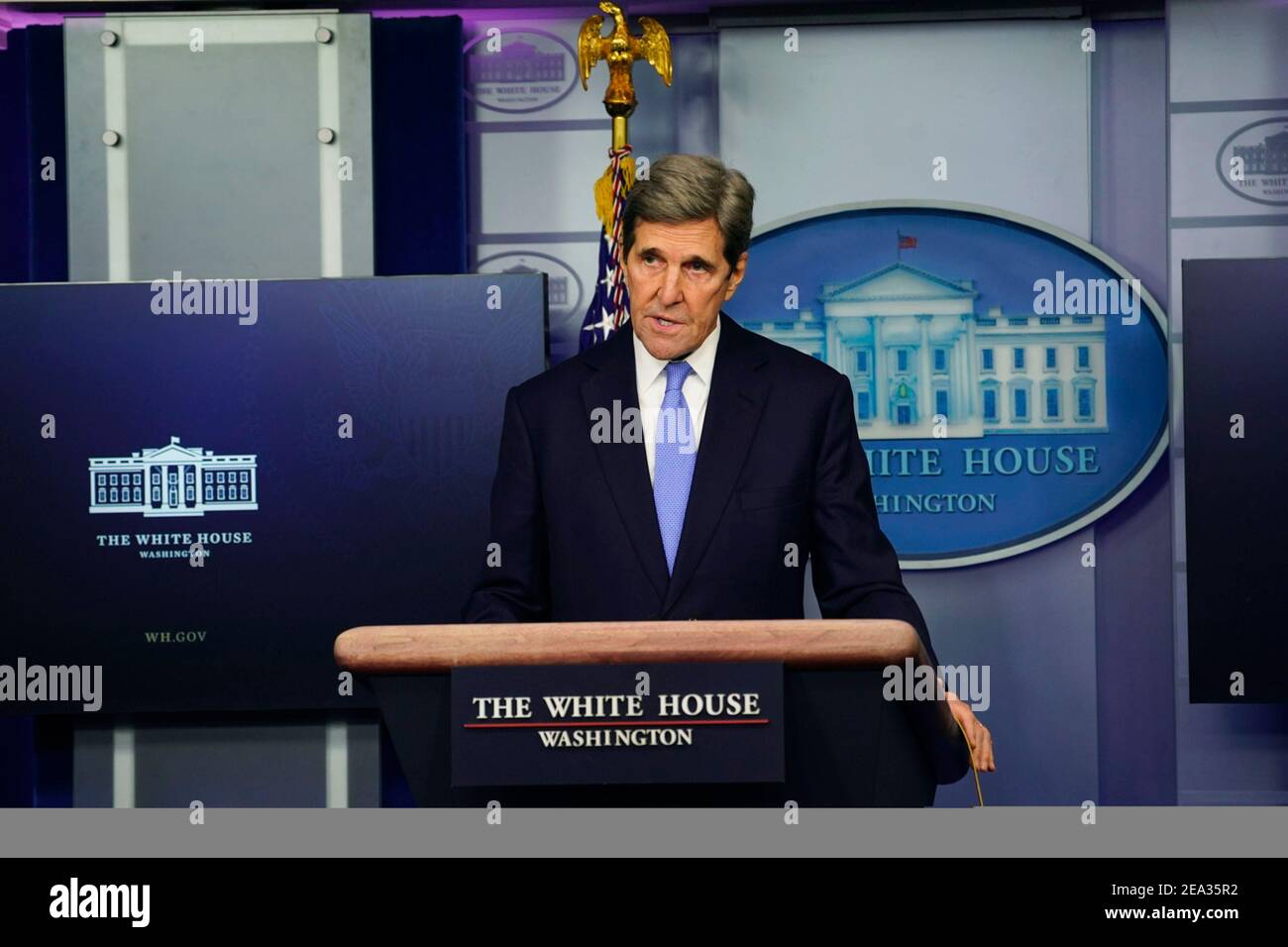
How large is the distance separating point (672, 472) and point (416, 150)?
212cm

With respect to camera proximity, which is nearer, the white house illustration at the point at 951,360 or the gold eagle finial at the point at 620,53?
the gold eagle finial at the point at 620,53

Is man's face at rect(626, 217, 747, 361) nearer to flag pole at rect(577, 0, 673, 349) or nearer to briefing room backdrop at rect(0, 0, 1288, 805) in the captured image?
flag pole at rect(577, 0, 673, 349)

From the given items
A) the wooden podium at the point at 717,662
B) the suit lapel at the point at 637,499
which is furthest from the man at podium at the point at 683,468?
the wooden podium at the point at 717,662

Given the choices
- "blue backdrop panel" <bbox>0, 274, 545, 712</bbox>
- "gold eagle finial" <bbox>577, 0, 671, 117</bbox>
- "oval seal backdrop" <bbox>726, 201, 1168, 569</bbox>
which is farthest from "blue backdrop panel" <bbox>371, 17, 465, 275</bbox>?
"oval seal backdrop" <bbox>726, 201, 1168, 569</bbox>

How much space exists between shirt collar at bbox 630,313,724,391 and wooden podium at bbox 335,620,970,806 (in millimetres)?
1050

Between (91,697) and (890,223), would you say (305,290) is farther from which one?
(890,223)

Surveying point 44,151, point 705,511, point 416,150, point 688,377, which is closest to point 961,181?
point 416,150

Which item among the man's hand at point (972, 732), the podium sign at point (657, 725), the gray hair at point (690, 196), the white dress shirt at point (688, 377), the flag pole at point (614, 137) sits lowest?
the man's hand at point (972, 732)

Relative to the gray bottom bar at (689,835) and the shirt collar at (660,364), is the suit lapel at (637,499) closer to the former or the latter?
the shirt collar at (660,364)

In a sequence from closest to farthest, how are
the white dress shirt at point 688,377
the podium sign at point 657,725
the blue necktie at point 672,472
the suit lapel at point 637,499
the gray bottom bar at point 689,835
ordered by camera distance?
the gray bottom bar at point 689,835 → the podium sign at point 657,725 → the suit lapel at point 637,499 → the blue necktie at point 672,472 → the white dress shirt at point 688,377

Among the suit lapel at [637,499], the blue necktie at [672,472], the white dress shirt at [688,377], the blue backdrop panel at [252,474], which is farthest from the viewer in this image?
the blue backdrop panel at [252,474]

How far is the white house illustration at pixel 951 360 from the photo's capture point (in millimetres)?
3816

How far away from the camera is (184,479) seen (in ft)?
11.8

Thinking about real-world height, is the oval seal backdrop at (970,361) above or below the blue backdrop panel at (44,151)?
below
